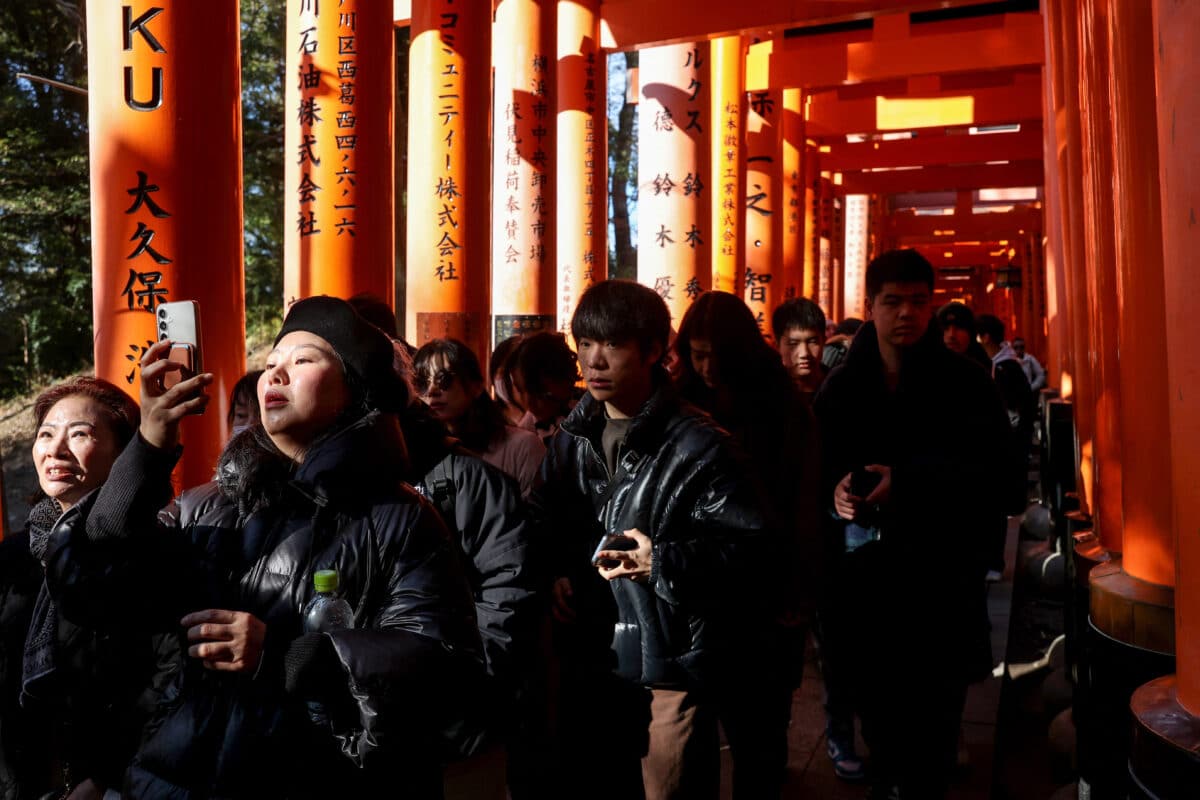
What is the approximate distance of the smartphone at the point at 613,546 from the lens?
243 cm

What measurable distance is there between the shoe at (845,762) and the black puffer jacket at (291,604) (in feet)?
8.39

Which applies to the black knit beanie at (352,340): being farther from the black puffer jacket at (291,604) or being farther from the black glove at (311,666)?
the black glove at (311,666)

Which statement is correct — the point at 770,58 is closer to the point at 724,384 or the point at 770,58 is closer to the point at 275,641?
the point at 724,384

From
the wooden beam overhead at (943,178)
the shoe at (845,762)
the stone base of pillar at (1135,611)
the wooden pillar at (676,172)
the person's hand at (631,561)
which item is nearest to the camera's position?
the stone base of pillar at (1135,611)

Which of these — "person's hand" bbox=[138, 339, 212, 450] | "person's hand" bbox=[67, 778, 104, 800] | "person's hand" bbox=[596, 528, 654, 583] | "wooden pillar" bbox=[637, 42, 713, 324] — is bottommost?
"person's hand" bbox=[67, 778, 104, 800]

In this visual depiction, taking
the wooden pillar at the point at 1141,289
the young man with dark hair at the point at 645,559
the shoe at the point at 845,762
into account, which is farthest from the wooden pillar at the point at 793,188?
the wooden pillar at the point at 1141,289

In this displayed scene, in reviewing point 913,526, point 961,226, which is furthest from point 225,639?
point 961,226

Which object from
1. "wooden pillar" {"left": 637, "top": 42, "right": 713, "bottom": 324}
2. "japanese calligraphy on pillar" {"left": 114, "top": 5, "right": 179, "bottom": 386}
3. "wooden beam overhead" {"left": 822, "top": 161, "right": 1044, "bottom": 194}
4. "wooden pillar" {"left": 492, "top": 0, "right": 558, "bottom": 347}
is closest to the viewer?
"japanese calligraphy on pillar" {"left": 114, "top": 5, "right": 179, "bottom": 386}

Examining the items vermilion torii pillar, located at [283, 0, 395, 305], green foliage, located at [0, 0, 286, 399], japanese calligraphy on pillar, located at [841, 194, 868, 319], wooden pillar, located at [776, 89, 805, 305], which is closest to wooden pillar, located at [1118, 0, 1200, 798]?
vermilion torii pillar, located at [283, 0, 395, 305]

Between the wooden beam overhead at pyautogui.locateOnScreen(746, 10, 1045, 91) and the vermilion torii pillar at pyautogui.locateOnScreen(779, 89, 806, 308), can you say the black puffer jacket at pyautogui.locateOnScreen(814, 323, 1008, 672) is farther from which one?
the vermilion torii pillar at pyautogui.locateOnScreen(779, 89, 806, 308)

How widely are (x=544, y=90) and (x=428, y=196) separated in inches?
57.4

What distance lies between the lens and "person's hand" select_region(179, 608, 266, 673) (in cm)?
162

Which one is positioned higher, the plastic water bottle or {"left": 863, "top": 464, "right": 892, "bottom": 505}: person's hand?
{"left": 863, "top": 464, "right": 892, "bottom": 505}: person's hand

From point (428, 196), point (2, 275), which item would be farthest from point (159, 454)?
point (2, 275)
